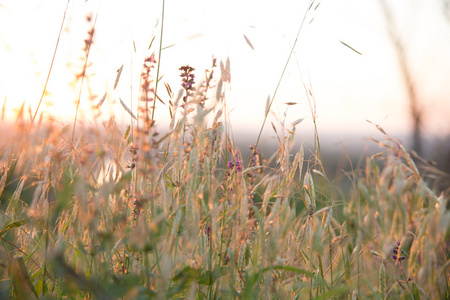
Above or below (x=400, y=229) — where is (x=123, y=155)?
above

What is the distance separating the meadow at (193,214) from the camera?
84 cm

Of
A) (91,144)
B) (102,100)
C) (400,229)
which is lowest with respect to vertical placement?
(400,229)

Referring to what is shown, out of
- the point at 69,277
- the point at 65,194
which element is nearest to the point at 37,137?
the point at 65,194

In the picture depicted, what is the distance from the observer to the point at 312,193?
127 cm

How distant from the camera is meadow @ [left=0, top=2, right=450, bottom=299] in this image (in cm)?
84

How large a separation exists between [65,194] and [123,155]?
0.44 meters

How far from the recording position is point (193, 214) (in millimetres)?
872

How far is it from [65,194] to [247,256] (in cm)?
64

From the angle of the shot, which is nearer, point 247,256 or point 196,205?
point 196,205

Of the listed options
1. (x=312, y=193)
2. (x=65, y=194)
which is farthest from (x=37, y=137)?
(x=312, y=193)

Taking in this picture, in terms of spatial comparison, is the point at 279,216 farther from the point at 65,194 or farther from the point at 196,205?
the point at 65,194

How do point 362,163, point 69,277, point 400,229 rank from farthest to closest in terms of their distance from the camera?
point 362,163 → point 400,229 → point 69,277

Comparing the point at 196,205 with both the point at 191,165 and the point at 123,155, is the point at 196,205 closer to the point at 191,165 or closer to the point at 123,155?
the point at 191,165

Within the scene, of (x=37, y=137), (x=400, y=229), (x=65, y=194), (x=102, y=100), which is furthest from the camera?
(x=102, y=100)
